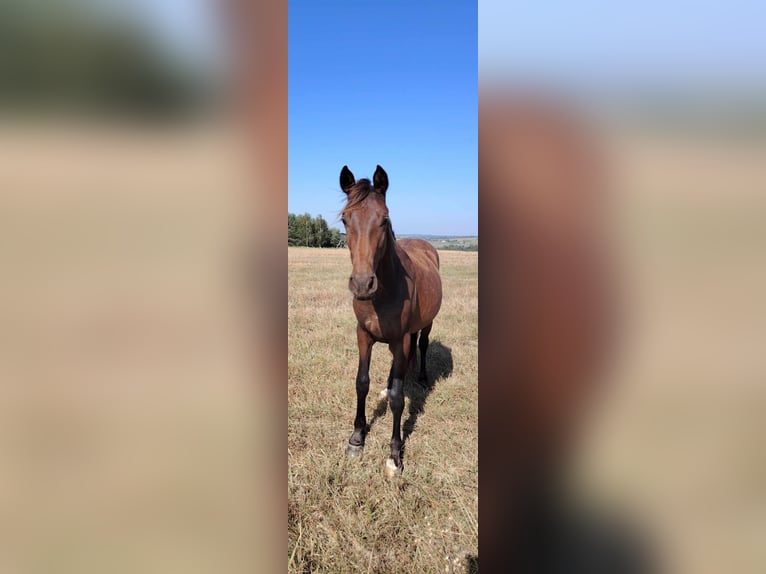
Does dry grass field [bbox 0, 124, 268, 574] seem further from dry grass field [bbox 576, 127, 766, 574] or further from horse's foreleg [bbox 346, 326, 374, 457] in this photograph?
horse's foreleg [bbox 346, 326, 374, 457]

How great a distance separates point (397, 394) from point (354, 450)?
Result: 70cm

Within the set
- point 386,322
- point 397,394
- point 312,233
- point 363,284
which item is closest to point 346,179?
point 363,284

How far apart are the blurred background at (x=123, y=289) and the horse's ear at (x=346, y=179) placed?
249cm

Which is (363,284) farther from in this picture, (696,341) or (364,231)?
(696,341)

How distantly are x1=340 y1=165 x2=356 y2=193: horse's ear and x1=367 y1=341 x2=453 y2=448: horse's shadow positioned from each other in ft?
8.94

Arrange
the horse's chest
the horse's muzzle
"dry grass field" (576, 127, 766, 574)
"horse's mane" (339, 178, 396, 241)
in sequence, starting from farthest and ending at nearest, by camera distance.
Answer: the horse's chest < "horse's mane" (339, 178, 396, 241) < the horse's muzzle < "dry grass field" (576, 127, 766, 574)

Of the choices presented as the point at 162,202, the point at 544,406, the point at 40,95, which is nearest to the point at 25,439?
the point at 162,202

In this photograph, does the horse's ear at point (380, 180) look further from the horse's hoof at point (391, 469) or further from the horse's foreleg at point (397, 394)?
the horse's hoof at point (391, 469)

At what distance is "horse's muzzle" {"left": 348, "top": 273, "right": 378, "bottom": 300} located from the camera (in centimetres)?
272

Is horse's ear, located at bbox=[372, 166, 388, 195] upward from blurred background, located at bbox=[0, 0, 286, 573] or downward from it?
upward

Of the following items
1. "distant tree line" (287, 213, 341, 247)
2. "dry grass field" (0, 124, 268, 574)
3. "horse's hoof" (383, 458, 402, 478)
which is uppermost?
"distant tree line" (287, 213, 341, 247)

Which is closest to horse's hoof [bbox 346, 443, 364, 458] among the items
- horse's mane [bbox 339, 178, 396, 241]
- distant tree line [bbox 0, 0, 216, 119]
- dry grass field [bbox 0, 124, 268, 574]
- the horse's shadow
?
the horse's shadow

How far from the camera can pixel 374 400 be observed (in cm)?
504

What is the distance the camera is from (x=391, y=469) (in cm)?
350
